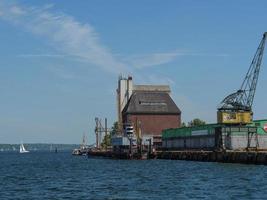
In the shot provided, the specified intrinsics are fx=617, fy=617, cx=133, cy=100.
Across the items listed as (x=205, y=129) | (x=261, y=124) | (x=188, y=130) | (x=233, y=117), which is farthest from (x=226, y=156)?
(x=188, y=130)

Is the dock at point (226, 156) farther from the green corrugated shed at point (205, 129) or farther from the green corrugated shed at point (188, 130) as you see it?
the green corrugated shed at point (205, 129)

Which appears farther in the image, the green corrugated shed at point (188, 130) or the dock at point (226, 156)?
the green corrugated shed at point (188, 130)

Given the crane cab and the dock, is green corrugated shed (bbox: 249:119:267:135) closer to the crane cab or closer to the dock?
the crane cab

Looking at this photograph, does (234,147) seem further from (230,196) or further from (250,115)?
(230,196)

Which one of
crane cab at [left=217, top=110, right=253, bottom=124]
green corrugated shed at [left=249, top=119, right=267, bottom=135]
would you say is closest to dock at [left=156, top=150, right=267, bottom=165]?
crane cab at [left=217, top=110, right=253, bottom=124]

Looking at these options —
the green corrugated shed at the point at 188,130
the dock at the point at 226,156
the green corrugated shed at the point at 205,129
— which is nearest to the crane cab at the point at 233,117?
the green corrugated shed at the point at 205,129

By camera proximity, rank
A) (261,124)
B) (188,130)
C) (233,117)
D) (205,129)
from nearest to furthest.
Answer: (233,117) < (261,124) < (205,129) < (188,130)

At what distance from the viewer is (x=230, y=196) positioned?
173 ft

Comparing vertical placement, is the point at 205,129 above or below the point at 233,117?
below

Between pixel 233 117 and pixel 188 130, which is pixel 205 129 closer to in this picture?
pixel 233 117

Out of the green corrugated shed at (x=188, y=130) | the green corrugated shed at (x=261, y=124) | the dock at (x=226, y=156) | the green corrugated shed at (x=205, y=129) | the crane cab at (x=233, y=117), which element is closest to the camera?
the dock at (x=226, y=156)

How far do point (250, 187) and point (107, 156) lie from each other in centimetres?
12903

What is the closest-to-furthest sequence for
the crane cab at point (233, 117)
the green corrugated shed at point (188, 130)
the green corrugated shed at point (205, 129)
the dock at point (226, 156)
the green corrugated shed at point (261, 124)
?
1. the dock at point (226, 156)
2. the crane cab at point (233, 117)
3. the green corrugated shed at point (261, 124)
4. the green corrugated shed at point (205, 129)
5. the green corrugated shed at point (188, 130)

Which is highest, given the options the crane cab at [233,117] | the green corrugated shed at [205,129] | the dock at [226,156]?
the crane cab at [233,117]
